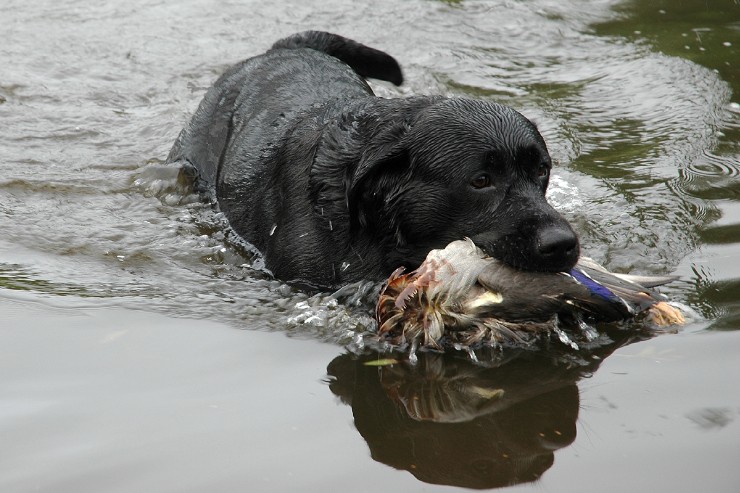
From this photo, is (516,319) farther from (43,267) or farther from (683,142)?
(683,142)

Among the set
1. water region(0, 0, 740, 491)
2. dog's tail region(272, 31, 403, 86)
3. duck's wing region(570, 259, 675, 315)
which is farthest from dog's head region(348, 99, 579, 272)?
dog's tail region(272, 31, 403, 86)

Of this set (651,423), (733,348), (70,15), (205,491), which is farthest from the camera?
(70,15)

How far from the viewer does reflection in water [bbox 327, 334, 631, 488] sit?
3574mm

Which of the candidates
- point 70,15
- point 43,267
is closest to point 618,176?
point 43,267

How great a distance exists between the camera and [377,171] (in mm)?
4754

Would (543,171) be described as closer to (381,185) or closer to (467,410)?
(381,185)

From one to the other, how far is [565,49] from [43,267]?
562cm

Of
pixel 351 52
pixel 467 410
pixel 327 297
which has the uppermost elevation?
pixel 351 52

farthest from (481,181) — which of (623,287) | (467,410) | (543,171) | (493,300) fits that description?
(467,410)

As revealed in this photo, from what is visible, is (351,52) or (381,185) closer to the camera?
(381,185)

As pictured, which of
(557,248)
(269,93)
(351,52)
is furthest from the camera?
(351,52)

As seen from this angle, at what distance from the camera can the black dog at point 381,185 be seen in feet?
15.0

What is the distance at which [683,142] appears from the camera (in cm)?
711

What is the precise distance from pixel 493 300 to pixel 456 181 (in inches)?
24.7
